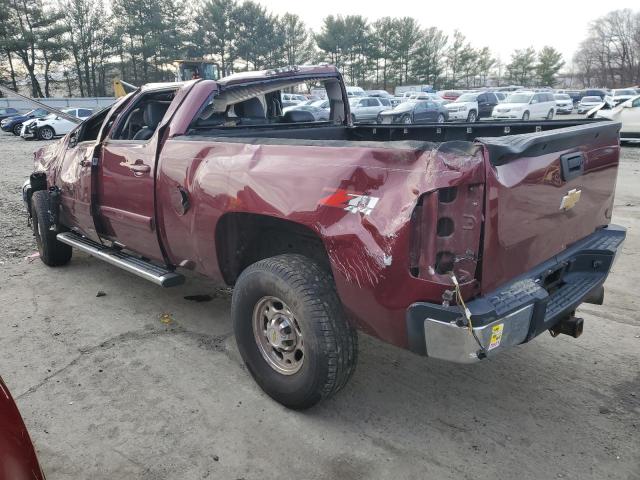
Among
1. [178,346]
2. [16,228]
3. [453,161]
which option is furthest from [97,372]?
[16,228]

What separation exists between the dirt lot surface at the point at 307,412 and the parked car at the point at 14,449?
989 millimetres

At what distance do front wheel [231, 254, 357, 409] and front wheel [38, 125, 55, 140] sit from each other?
26.2 metres

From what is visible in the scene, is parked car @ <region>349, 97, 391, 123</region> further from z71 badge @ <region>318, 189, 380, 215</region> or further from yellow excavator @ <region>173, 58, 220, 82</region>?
z71 badge @ <region>318, 189, 380, 215</region>

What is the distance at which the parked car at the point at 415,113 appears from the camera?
26.8 metres

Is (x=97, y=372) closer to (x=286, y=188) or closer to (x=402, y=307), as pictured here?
(x=286, y=188)

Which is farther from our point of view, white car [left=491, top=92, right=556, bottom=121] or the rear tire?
white car [left=491, top=92, right=556, bottom=121]

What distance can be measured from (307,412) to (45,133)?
26.7 m

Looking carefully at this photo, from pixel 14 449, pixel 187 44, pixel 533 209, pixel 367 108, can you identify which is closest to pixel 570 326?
pixel 533 209

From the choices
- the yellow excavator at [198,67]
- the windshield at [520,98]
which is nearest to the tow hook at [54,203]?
the yellow excavator at [198,67]

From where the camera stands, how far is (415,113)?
2738cm

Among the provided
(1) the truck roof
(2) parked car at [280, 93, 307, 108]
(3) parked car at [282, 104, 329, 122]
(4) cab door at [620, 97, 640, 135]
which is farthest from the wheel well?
(2) parked car at [280, 93, 307, 108]

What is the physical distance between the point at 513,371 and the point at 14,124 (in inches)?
1266

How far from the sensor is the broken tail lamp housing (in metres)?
2.23

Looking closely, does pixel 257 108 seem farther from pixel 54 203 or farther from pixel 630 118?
pixel 630 118
